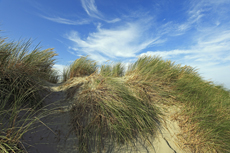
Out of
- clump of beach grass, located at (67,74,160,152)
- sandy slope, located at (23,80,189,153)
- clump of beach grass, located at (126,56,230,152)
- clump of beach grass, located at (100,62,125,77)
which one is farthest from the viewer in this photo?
clump of beach grass, located at (100,62,125,77)

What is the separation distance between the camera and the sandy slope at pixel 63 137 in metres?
2.25

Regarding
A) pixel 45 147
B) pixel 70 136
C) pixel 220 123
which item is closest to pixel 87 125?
pixel 70 136

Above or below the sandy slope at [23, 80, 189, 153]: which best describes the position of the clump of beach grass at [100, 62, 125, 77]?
above

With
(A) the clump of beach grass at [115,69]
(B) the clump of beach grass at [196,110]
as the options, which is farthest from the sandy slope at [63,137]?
(A) the clump of beach grass at [115,69]

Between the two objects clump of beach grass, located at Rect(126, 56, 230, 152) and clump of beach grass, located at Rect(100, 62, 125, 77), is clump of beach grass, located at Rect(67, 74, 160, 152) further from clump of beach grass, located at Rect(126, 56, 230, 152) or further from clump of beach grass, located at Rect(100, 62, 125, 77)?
clump of beach grass, located at Rect(100, 62, 125, 77)

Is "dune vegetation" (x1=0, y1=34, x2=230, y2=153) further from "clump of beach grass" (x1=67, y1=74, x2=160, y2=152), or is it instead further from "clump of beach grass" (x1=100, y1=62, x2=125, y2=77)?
"clump of beach grass" (x1=100, y1=62, x2=125, y2=77)

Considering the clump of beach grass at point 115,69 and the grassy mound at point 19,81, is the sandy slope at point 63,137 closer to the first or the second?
the grassy mound at point 19,81

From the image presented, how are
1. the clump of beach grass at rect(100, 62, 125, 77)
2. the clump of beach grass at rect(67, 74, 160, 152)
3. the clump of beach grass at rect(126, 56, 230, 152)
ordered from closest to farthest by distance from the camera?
the clump of beach grass at rect(67, 74, 160, 152) < the clump of beach grass at rect(126, 56, 230, 152) < the clump of beach grass at rect(100, 62, 125, 77)

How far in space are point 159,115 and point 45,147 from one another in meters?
2.60

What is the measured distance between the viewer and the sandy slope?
2248mm

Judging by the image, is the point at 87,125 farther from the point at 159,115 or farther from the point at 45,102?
the point at 159,115

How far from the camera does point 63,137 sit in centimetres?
248

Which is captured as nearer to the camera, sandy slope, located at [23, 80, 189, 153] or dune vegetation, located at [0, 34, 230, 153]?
sandy slope, located at [23, 80, 189, 153]

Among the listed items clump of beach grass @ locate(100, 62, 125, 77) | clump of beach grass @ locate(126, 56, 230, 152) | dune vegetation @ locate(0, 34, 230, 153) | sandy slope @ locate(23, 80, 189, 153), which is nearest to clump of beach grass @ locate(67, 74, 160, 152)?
dune vegetation @ locate(0, 34, 230, 153)
